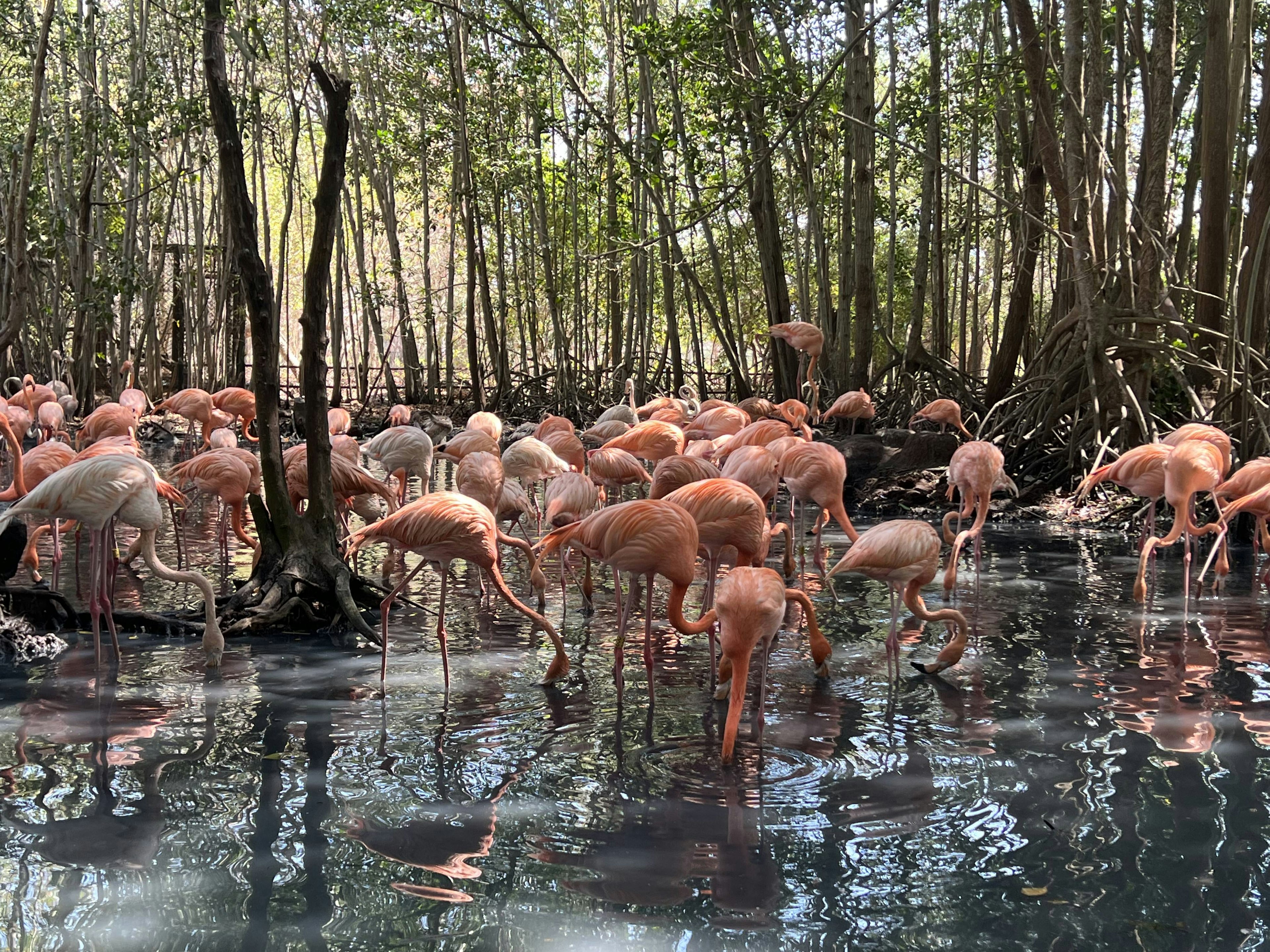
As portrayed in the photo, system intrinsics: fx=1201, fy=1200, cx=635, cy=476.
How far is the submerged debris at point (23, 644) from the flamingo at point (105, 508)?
9.8 inches

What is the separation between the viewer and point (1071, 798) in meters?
3.41

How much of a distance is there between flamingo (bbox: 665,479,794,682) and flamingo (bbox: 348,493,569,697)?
0.71m

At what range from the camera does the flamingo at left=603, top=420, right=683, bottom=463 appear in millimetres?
7930

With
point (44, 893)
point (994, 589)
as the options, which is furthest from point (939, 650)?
point (44, 893)

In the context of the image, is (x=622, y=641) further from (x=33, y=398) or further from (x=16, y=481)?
(x=33, y=398)

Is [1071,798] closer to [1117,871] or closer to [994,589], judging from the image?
[1117,871]

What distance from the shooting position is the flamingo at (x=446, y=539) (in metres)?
4.52

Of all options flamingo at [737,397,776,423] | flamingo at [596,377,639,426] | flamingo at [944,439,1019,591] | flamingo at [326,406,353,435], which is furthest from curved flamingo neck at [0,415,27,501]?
flamingo at [737,397,776,423]

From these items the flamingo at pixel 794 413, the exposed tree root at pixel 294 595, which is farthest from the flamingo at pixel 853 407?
the exposed tree root at pixel 294 595

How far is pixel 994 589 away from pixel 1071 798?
3.11 m

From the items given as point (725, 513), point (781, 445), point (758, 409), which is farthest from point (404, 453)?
point (758, 409)

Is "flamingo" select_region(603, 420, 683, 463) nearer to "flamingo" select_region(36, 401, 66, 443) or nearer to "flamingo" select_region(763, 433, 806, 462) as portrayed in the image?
"flamingo" select_region(763, 433, 806, 462)

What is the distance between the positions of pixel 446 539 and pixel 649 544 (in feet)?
2.69

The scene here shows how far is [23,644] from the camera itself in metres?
4.88
